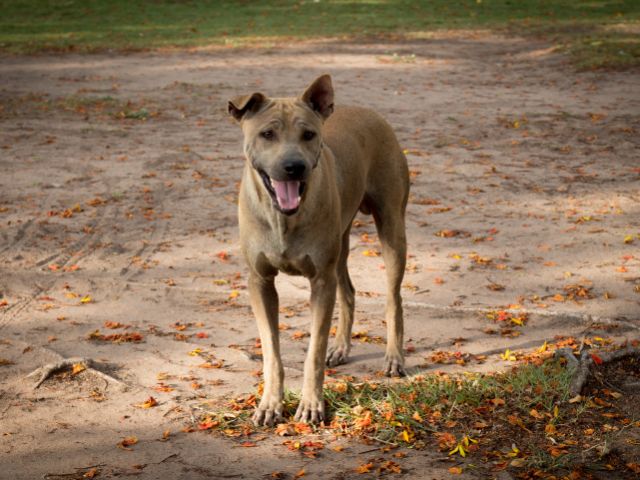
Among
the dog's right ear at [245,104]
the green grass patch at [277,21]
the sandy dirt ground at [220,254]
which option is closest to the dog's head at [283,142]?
the dog's right ear at [245,104]

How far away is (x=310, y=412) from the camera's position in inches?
202

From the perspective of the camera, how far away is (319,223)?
505 cm

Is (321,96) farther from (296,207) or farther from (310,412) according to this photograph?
(310,412)

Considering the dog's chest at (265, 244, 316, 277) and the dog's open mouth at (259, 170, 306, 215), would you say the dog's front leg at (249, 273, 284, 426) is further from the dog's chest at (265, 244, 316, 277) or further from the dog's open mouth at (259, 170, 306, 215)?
the dog's open mouth at (259, 170, 306, 215)

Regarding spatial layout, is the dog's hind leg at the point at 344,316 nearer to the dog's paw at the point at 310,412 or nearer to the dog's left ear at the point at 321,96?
the dog's paw at the point at 310,412

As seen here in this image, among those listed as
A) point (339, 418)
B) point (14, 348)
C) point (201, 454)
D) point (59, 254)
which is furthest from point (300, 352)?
point (59, 254)

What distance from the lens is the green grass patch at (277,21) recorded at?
80.0ft

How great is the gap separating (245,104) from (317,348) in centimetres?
151

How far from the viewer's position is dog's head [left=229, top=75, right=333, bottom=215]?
15.3 ft

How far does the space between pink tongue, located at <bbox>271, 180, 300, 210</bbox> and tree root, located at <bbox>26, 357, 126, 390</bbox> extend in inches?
72.2

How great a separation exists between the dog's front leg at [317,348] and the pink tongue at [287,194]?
583mm

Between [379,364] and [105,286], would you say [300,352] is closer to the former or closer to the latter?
[379,364]

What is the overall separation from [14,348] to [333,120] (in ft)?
9.45

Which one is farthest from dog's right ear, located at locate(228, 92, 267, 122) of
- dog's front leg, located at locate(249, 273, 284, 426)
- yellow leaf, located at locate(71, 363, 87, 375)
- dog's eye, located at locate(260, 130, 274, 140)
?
yellow leaf, located at locate(71, 363, 87, 375)
